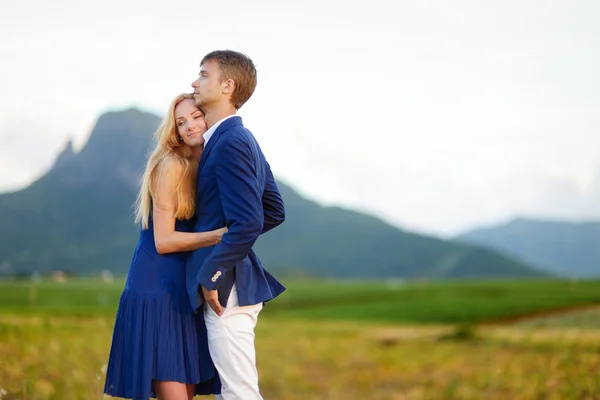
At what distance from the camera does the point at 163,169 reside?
13.0 feet

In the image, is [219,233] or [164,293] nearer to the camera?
[219,233]

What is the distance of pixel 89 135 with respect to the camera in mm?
156875

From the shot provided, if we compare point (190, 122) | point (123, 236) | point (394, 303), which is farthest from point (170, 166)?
point (123, 236)

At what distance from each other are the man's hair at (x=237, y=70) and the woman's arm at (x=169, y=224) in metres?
0.49

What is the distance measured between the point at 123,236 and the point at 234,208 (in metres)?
121

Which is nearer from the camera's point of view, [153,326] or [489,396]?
[153,326]

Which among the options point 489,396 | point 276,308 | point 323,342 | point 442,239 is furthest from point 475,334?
point 442,239

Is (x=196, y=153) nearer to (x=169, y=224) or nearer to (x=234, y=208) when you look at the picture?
(x=169, y=224)

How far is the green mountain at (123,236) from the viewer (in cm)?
11338

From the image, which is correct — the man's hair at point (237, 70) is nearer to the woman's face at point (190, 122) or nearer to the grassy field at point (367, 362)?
the woman's face at point (190, 122)

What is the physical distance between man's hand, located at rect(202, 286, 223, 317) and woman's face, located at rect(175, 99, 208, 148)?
0.82m

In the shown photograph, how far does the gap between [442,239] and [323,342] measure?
127943 mm

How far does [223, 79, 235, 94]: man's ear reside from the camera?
12.9ft

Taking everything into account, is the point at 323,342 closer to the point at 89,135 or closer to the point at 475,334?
the point at 475,334
